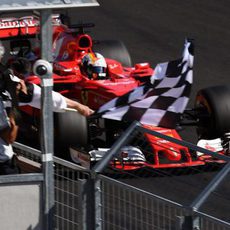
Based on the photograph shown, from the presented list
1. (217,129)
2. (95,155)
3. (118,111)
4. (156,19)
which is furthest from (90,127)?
(156,19)

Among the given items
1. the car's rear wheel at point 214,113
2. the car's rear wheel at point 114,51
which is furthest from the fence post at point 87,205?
the car's rear wheel at point 114,51

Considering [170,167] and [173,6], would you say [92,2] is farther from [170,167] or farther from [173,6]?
[173,6]

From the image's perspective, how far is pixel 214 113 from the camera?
10.6 meters

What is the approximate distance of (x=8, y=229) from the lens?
6555 millimetres

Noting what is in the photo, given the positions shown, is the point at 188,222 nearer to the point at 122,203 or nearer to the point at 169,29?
the point at 122,203

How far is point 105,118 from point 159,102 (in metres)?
2.52

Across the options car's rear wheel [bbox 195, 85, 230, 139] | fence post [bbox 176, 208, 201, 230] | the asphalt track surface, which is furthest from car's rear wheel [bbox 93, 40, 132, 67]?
fence post [bbox 176, 208, 201, 230]

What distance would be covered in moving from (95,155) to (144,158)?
46 cm

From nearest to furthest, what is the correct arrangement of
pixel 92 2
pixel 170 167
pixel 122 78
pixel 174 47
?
pixel 92 2
pixel 170 167
pixel 122 78
pixel 174 47

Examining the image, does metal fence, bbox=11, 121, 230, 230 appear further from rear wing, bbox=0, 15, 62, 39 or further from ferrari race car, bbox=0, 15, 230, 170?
rear wing, bbox=0, 15, 62, 39

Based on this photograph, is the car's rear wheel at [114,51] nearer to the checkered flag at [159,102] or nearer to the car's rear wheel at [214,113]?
the car's rear wheel at [214,113]

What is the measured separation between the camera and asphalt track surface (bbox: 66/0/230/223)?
592 inches

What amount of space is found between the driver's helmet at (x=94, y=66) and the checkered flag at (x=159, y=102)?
4.60m

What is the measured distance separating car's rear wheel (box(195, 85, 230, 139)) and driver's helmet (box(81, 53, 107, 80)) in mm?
1197
